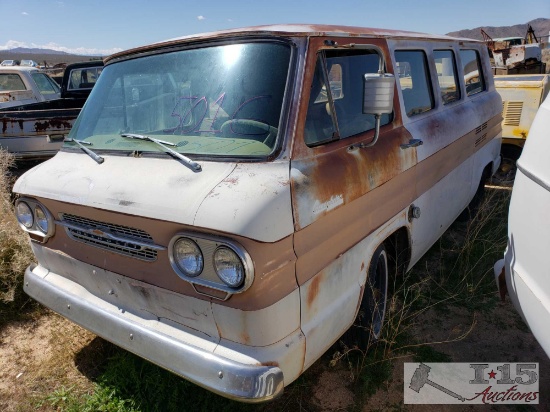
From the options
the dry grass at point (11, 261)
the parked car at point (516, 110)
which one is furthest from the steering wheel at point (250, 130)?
the parked car at point (516, 110)

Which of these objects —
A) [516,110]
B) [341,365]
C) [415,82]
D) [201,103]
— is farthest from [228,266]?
[516,110]

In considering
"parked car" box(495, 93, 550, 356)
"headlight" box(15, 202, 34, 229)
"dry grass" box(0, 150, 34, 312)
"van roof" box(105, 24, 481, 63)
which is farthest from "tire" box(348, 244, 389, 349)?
"dry grass" box(0, 150, 34, 312)

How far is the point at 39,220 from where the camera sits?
270 cm

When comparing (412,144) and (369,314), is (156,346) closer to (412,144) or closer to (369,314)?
(369,314)

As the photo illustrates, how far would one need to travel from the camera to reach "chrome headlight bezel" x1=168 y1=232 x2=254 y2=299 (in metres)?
1.85

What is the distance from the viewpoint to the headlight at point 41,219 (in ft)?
8.71

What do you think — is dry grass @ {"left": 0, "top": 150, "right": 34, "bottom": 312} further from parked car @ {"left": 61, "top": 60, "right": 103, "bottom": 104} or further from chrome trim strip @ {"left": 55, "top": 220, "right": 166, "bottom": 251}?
parked car @ {"left": 61, "top": 60, "right": 103, "bottom": 104}

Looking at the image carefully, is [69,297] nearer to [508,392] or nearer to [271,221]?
[271,221]

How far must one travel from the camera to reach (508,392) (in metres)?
2.74

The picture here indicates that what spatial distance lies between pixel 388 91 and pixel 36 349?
3.21 m

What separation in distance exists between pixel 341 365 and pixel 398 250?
3.12ft

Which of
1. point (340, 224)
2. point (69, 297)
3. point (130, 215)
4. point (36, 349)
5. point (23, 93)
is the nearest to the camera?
point (130, 215)

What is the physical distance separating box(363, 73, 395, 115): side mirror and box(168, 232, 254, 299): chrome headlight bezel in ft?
3.36

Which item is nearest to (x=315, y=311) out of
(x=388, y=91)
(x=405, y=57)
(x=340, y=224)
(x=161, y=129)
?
(x=340, y=224)
